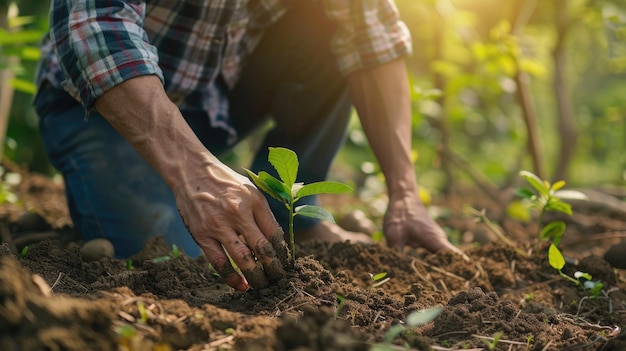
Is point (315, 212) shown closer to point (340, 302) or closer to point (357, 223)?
point (340, 302)

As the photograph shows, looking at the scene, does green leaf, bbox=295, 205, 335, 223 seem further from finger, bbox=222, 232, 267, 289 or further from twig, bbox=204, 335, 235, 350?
twig, bbox=204, 335, 235, 350

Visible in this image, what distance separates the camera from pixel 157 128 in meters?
1.66

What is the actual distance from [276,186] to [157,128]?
0.34 meters

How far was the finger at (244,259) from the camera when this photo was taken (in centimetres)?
151

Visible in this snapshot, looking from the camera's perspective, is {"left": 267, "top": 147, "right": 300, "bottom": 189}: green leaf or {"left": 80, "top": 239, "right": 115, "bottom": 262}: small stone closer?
{"left": 267, "top": 147, "right": 300, "bottom": 189}: green leaf

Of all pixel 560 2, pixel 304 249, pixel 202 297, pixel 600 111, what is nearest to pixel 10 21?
pixel 304 249

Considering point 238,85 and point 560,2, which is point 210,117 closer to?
point 238,85

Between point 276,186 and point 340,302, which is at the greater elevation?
point 276,186

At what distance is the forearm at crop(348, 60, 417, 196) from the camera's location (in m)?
2.46

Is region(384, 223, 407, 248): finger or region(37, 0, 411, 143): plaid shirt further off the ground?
region(37, 0, 411, 143): plaid shirt

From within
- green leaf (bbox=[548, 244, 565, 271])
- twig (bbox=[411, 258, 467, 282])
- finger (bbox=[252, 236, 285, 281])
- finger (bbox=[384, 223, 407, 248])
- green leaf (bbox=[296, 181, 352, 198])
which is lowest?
finger (bbox=[384, 223, 407, 248])

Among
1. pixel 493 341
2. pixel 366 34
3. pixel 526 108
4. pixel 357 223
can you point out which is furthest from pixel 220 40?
pixel 526 108

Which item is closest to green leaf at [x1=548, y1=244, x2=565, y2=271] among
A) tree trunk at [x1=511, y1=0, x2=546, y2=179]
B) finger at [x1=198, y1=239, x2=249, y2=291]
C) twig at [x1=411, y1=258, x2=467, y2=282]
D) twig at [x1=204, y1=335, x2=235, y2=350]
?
twig at [x1=411, y1=258, x2=467, y2=282]

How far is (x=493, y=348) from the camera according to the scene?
1.36 meters
